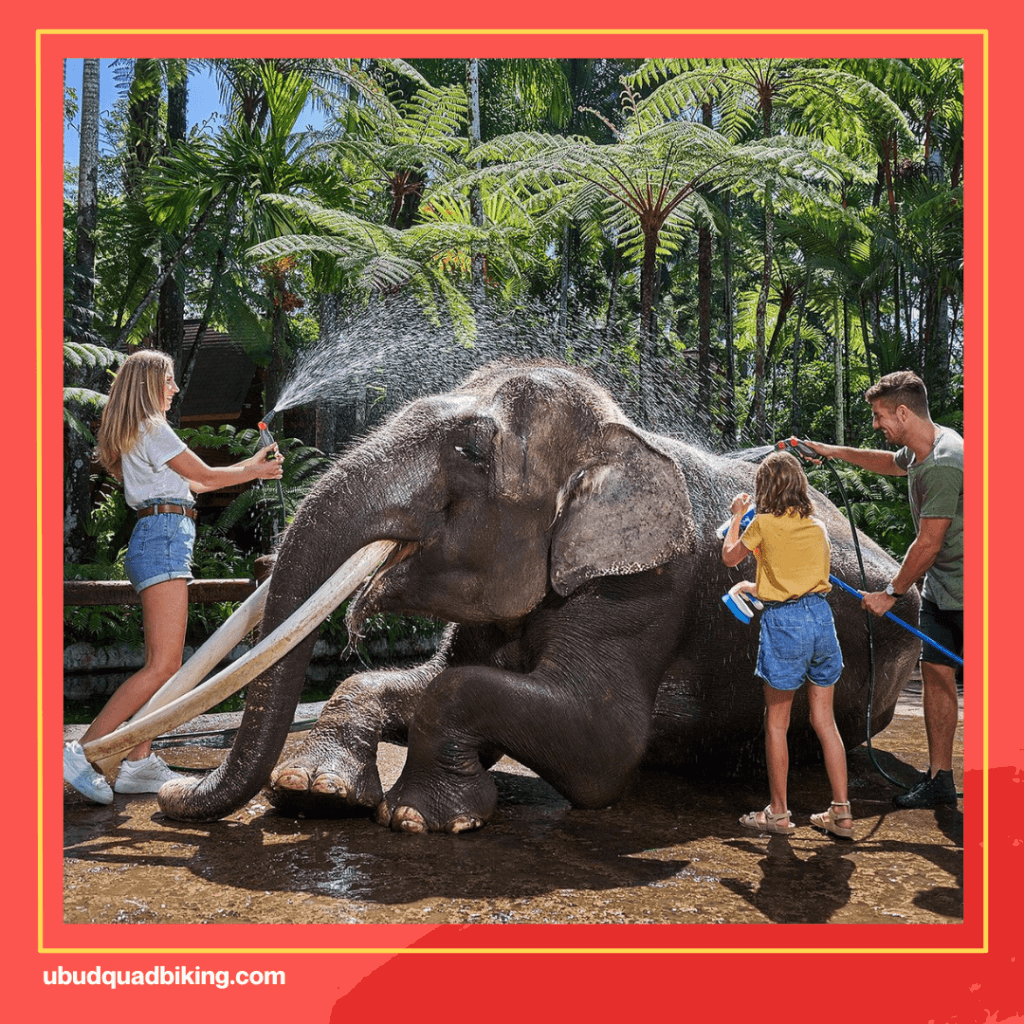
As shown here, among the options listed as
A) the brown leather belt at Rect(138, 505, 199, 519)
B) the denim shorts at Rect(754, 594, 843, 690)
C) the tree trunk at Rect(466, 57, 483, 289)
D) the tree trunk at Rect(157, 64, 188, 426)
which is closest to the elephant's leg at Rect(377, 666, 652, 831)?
the denim shorts at Rect(754, 594, 843, 690)

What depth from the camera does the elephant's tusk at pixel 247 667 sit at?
12.6 ft

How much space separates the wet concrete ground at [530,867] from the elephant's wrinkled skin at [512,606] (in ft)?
0.63

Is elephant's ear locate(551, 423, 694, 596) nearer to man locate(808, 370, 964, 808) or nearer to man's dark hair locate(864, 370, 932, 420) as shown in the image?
man locate(808, 370, 964, 808)

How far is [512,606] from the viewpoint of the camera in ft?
14.5

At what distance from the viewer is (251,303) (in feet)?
57.9

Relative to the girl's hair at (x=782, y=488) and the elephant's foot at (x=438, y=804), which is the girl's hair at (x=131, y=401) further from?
the girl's hair at (x=782, y=488)

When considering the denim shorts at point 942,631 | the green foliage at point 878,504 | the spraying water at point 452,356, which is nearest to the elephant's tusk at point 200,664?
the denim shorts at point 942,631

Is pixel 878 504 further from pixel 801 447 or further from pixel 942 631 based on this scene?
→ pixel 801 447

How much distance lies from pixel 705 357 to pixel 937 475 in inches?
530

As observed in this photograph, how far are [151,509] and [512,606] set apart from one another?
1569 mm
